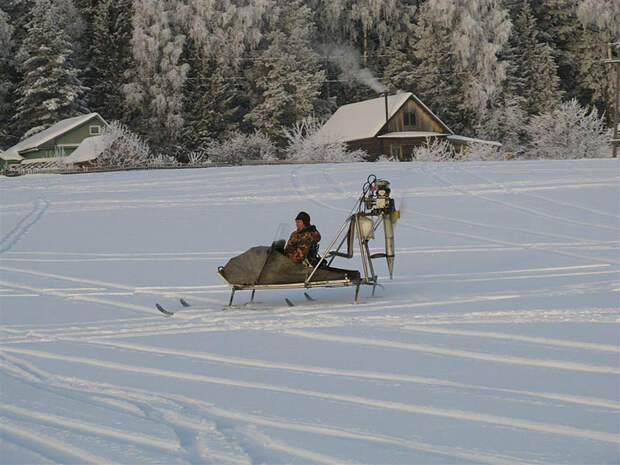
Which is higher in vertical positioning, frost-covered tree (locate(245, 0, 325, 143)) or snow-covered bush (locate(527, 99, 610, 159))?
frost-covered tree (locate(245, 0, 325, 143))

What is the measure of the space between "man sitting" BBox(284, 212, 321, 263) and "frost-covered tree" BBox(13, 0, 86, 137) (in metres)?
44.8

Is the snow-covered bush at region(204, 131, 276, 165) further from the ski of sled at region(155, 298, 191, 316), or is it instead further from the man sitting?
the man sitting

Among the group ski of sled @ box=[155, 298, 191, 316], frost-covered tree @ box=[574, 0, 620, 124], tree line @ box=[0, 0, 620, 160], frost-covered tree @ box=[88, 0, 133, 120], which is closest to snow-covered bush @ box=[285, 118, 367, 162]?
tree line @ box=[0, 0, 620, 160]

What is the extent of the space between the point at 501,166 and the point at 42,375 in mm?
23451

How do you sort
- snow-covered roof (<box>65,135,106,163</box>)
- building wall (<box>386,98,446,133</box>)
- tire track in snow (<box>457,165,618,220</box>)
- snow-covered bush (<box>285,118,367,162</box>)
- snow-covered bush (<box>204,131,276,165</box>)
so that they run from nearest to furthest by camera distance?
tire track in snow (<box>457,165,618,220</box>)
snow-covered roof (<box>65,135,106,163</box>)
snow-covered bush (<box>285,118,367,162</box>)
snow-covered bush (<box>204,131,276,165</box>)
building wall (<box>386,98,446,133</box>)

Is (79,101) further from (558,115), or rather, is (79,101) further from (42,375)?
(42,375)

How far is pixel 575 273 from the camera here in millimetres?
12039

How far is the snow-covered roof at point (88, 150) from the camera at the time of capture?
45906mm

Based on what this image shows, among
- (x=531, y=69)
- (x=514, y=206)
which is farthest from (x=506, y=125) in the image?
(x=514, y=206)

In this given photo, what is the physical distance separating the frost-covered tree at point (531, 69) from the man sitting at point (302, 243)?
1894 inches

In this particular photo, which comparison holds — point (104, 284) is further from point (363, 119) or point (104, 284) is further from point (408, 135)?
point (363, 119)

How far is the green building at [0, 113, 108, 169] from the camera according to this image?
50.5 metres

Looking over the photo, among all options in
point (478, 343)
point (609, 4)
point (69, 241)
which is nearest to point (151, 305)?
point (478, 343)

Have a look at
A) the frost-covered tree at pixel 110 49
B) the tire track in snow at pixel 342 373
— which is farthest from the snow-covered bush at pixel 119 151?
the tire track in snow at pixel 342 373
